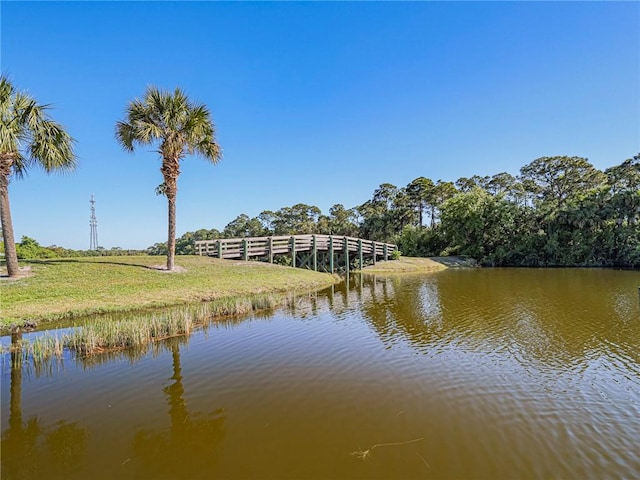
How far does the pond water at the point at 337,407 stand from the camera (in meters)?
3.84

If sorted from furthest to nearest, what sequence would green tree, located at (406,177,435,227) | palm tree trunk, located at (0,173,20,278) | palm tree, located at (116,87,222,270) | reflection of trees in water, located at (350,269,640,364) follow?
green tree, located at (406,177,435,227), palm tree, located at (116,87,222,270), palm tree trunk, located at (0,173,20,278), reflection of trees in water, located at (350,269,640,364)

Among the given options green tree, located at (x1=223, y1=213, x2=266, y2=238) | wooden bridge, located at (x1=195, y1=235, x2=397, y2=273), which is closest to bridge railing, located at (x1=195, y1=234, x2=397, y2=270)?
wooden bridge, located at (x1=195, y1=235, x2=397, y2=273)

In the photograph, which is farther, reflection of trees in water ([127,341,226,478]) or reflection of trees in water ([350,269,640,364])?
reflection of trees in water ([350,269,640,364])

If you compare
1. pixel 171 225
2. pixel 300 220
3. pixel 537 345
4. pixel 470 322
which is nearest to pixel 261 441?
pixel 537 345

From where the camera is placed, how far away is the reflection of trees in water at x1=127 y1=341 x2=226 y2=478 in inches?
147

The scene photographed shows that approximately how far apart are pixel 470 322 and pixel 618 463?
7.37m

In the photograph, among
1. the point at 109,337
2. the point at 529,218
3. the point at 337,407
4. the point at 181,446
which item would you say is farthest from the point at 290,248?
the point at 529,218

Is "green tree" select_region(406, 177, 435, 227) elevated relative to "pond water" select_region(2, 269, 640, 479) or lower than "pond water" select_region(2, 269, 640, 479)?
elevated

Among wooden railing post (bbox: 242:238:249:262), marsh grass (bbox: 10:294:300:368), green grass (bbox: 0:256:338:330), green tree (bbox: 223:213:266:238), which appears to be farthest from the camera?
green tree (bbox: 223:213:266:238)

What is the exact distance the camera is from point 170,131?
16594mm

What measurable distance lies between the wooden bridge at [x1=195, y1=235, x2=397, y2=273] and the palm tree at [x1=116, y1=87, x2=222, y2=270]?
6.20 m

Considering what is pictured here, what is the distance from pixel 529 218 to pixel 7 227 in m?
51.2

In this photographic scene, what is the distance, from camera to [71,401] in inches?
212

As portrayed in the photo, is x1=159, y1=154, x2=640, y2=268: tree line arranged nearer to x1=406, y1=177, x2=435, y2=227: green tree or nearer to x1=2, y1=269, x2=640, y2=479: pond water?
x1=406, y1=177, x2=435, y2=227: green tree
